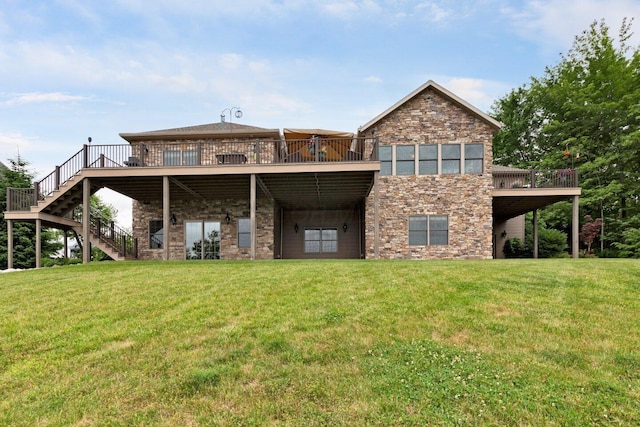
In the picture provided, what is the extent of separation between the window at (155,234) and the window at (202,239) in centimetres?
122

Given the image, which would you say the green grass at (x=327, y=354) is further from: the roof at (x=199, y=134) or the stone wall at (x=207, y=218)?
the roof at (x=199, y=134)

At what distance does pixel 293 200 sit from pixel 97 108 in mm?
12822

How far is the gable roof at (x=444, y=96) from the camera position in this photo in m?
14.4

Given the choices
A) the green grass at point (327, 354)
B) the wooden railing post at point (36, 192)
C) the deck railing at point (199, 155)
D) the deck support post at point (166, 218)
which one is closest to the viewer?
the green grass at point (327, 354)

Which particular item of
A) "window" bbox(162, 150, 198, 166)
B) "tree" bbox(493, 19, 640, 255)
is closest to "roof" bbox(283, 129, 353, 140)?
"window" bbox(162, 150, 198, 166)

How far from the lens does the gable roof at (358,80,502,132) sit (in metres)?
14.4

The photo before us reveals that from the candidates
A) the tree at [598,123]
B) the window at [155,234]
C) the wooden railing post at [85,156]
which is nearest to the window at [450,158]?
the tree at [598,123]

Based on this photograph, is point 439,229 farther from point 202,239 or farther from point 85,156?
point 85,156

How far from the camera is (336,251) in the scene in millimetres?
17516

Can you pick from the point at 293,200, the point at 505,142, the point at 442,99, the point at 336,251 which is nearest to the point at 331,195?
the point at 293,200

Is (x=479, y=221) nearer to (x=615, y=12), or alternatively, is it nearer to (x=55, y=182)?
(x=55, y=182)

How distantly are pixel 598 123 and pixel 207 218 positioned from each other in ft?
85.0

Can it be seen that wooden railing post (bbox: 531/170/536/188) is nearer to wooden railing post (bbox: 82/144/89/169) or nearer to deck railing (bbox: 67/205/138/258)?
wooden railing post (bbox: 82/144/89/169)

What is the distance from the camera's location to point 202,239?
16.0 m
